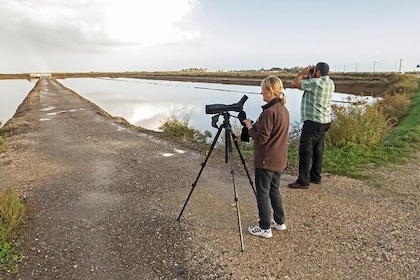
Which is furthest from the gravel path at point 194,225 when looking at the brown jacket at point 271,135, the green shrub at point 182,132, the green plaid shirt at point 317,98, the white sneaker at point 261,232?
the green shrub at point 182,132

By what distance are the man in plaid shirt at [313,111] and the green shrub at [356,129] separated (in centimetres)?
312

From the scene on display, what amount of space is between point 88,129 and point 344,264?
1035 centimetres

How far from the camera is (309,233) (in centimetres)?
419

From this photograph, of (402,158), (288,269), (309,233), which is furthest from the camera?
(402,158)

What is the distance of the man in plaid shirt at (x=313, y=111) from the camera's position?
207 inches

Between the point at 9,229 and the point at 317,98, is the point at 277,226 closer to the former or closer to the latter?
the point at 317,98

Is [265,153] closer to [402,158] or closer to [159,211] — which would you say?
[159,211]

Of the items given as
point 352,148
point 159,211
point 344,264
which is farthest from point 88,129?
point 344,264

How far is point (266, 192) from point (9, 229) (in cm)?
325

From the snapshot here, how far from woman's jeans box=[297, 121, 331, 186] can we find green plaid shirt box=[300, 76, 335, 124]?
113 millimetres

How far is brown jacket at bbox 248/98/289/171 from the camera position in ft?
11.8

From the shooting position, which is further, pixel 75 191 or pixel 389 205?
pixel 75 191

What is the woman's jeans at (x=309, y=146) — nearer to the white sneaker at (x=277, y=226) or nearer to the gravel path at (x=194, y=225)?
→ the gravel path at (x=194, y=225)

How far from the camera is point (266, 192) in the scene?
3.90 metres
